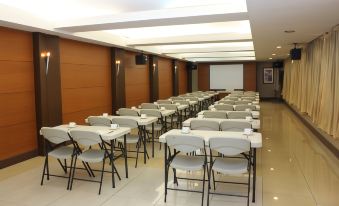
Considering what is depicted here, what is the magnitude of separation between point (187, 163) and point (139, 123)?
1.78 metres

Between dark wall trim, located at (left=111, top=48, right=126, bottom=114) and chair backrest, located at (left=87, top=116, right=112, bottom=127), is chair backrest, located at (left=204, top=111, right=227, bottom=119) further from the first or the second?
dark wall trim, located at (left=111, top=48, right=126, bottom=114)

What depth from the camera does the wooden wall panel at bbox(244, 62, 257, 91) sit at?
19625mm

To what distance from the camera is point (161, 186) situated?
438cm

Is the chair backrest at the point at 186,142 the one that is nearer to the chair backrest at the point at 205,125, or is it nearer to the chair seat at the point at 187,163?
the chair seat at the point at 187,163

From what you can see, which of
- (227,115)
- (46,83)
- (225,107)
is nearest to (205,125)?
(227,115)

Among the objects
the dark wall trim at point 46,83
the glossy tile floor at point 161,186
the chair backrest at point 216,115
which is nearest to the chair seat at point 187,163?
the glossy tile floor at point 161,186

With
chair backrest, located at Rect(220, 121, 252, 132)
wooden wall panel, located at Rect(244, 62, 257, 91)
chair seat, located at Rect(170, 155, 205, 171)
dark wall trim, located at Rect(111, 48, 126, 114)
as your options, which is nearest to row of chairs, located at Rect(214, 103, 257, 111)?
chair backrest, located at Rect(220, 121, 252, 132)

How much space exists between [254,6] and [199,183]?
2580 mm

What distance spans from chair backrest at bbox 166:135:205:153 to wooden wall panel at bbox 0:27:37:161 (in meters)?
3.42

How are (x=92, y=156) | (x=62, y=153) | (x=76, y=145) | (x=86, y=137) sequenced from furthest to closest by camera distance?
(x=62, y=153), (x=76, y=145), (x=92, y=156), (x=86, y=137)

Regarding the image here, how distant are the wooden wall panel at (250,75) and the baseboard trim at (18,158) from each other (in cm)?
1578

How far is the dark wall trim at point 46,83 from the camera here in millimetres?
6125

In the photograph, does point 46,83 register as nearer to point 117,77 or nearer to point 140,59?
point 117,77

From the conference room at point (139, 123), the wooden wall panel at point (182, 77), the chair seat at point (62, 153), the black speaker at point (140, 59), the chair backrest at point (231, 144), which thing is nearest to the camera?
the chair backrest at point (231, 144)
